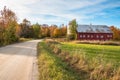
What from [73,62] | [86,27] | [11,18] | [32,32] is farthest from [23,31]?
[73,62]

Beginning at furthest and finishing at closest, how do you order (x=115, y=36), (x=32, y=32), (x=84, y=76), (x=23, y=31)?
(x=32, y=32) < (x=23, y=31) < (x=115, y=36) < (x=84, y=76)

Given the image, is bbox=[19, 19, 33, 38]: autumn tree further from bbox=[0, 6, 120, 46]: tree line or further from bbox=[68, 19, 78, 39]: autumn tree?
bbox=[68, 19, 78, 39]: autumn tree

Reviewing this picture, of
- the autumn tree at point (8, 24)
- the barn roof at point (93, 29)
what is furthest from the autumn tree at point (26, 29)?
the autumn tree at point (8, 24)

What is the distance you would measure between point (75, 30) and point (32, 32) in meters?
39.8

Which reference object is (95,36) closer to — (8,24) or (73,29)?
(73,29)

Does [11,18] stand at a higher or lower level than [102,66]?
higher

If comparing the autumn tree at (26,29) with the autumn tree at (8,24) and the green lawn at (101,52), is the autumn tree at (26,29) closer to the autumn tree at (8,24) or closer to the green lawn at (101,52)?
the autumn tree at (8,24)

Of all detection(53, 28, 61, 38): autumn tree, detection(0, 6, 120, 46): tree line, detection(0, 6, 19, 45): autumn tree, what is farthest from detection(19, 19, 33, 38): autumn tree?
detection(0, 6, 19, 45): autumn tree

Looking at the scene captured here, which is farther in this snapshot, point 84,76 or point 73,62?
point 73,62

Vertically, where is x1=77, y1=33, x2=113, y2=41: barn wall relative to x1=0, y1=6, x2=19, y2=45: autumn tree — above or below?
below

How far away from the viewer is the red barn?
7796cm

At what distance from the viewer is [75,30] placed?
3027 inches

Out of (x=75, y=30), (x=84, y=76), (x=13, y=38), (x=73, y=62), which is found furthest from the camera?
(x=75, y=30)

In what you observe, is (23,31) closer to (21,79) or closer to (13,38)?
(13,38)
